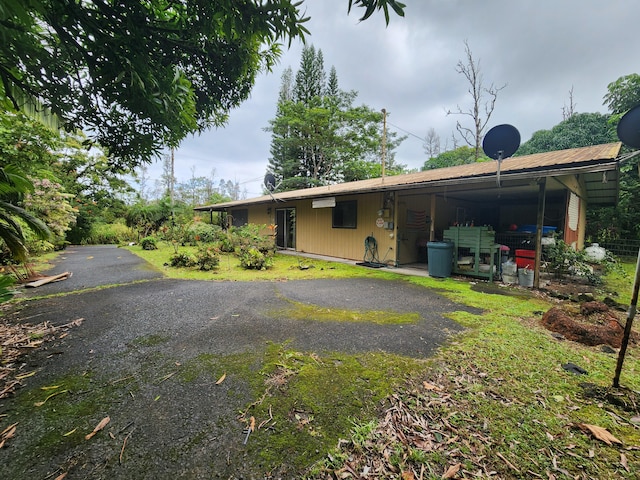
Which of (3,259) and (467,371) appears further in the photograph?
(3,259)

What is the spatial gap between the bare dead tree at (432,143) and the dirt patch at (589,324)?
2865 cm

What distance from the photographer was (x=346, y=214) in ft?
31.3

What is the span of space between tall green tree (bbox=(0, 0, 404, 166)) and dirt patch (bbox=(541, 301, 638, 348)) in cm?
385

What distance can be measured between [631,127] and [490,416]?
2.53m

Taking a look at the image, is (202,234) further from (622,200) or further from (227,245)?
(622,200)

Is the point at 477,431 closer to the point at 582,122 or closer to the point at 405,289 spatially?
the point at 405,289

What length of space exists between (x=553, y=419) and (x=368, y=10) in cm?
296

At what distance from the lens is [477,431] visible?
5.26ft

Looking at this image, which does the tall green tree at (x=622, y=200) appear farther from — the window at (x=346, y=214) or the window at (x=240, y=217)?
the window at (x=240, y=217)

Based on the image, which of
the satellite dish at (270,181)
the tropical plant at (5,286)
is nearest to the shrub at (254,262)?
the satellite dish at (270,181)

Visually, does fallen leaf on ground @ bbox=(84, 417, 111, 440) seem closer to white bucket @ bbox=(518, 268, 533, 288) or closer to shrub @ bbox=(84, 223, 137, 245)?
white bucket @ bbox=(518, 268, 533, 288)

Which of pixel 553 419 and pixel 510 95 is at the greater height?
pixel 510 95

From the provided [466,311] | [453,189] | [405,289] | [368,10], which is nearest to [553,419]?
[466,311]

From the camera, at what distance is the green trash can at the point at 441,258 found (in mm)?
6371
